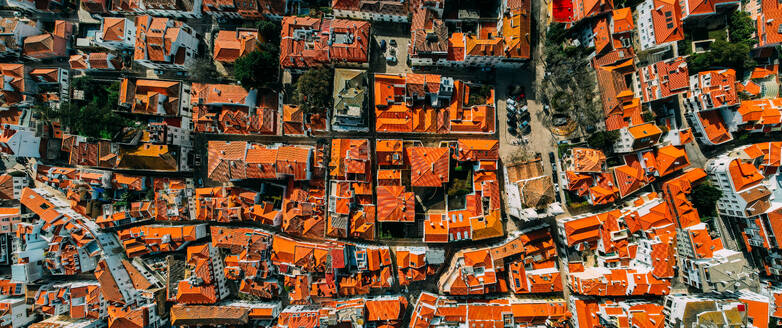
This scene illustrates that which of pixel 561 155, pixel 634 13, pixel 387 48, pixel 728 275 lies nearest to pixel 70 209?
pixel 387 48

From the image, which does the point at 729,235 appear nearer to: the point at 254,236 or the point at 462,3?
the point at 462,3

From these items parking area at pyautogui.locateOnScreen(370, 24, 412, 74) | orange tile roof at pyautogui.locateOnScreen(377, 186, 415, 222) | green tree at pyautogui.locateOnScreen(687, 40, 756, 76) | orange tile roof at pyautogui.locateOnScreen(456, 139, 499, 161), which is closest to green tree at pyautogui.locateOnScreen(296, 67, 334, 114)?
parking area at pyautogui.locateOnScreen(370, 24, 412, 74)

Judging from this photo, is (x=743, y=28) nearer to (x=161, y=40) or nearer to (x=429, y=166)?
(x=429, y=166)

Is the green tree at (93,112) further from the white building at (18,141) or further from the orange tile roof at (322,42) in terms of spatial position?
the orange tile roof at (322,42)

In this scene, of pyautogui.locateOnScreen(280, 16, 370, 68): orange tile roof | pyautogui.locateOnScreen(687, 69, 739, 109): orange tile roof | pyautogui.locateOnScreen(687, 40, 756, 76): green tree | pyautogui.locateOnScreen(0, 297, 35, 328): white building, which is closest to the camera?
pyautogui.locateOnScreen(687, 69, 739, 109): orange tile roof

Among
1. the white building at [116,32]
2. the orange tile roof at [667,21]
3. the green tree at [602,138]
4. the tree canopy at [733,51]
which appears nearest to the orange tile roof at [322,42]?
the white building at [116,32]

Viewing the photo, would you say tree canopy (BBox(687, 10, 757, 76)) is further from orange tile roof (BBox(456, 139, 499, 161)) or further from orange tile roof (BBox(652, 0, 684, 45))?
orange tile roof (BBox(456, 139, 499, 161))

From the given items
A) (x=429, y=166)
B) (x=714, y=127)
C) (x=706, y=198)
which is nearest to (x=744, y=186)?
(x=706, y=198)
